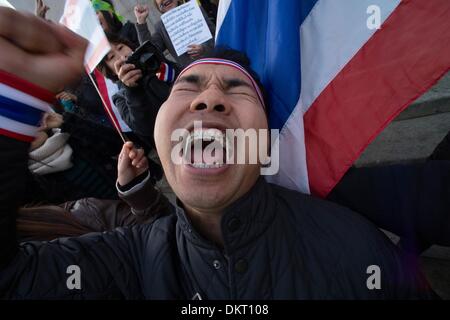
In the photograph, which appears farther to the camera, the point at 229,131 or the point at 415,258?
the point at 415,258

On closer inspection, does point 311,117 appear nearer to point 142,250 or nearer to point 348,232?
point 348,232

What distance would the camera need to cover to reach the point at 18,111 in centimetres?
79

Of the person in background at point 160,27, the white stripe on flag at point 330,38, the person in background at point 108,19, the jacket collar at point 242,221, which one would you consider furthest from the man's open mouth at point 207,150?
the person in background at point 108,19

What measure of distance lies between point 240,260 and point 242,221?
0.43ft

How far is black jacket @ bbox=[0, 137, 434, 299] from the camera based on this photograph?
104cm

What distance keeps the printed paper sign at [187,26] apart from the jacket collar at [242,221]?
69.6 inches

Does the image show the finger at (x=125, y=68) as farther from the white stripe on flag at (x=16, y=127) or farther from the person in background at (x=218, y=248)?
the white stripe on flag at (x=16, y=127)

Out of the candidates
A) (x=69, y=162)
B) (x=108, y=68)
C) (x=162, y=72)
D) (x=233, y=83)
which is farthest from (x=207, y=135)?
(x=108, y=68)

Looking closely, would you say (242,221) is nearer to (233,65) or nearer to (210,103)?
(210,103)

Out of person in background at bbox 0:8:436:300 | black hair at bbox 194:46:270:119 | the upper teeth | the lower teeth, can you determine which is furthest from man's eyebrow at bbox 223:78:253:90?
the lower teeth

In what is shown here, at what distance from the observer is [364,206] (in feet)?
4.48

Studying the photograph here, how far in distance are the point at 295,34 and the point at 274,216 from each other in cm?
83

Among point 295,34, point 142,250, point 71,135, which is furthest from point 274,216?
point 71,135

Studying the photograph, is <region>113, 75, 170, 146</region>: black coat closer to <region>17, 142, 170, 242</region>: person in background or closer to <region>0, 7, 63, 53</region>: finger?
<region>17, 142, 170, 242</region>: person in background
